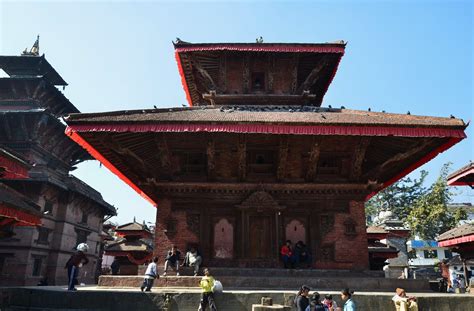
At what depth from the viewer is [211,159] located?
495 inches

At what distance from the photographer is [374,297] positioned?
920 centimetres

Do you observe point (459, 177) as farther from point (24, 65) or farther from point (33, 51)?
point (33, 51)

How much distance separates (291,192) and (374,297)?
5007 millimetres

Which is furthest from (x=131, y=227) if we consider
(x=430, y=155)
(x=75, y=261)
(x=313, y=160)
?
(x=430, y=155)

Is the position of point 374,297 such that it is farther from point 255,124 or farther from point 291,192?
point 255,124

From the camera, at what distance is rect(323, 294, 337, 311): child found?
26.9ft

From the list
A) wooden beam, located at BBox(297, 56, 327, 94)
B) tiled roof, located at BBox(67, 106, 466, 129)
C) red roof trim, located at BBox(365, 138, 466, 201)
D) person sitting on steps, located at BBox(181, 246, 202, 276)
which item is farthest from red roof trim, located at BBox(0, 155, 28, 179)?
red roof trim, located at BBox(365, 138, 466, 201)

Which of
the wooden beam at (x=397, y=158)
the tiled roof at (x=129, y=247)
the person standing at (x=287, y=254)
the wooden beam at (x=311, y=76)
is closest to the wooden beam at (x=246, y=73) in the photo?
the wooden beam at (x=311, y=76)

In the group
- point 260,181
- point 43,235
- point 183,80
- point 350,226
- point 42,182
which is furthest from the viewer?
point 43,235

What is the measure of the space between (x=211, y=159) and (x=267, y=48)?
20.2 feet

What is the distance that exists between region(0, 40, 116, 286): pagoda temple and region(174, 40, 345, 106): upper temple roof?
13858mm

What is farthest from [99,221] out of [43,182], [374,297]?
[374,297]

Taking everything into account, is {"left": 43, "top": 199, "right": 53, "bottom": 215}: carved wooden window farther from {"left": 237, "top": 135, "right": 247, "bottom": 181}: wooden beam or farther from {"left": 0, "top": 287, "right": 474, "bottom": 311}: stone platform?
{"left": 237, "top": 135, "right": 247, "bottom": 181}: wooden beam

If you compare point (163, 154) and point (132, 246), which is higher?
point (163, 154)
